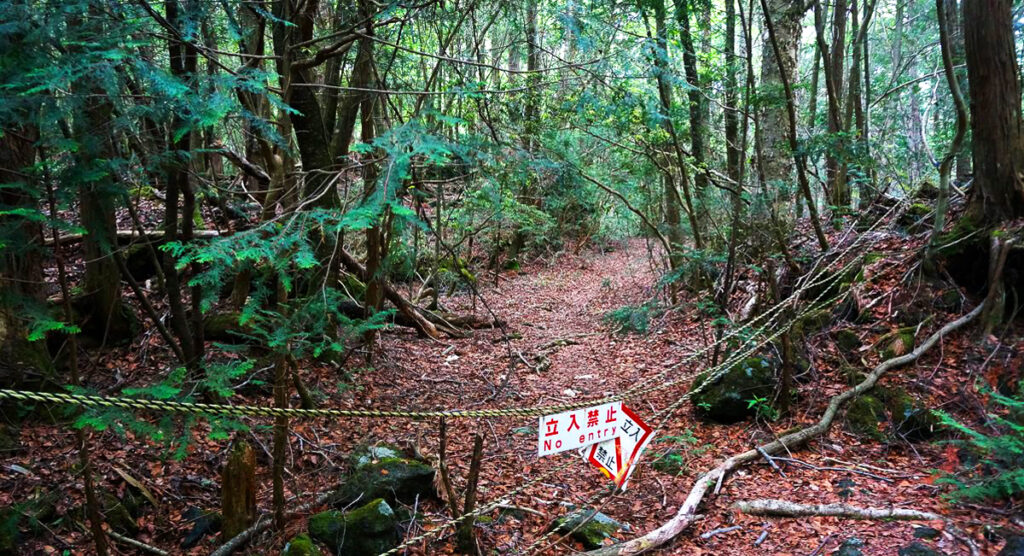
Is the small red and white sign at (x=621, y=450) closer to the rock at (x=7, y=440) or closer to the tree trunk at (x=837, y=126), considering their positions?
the rock at (x=7, y=440)

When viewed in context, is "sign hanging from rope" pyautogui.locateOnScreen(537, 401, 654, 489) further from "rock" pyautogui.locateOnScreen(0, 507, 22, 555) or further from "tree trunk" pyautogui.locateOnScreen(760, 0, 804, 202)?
"tree trunk" pyautogui.locateOnScreen(760, 0, 804, 202)

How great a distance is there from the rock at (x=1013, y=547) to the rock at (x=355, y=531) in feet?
11.8

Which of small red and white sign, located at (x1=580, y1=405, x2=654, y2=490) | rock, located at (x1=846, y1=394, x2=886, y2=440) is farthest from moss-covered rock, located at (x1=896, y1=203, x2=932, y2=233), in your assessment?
small red and white sign, located at (x1=580, y1=405, x2=654, y2=490)

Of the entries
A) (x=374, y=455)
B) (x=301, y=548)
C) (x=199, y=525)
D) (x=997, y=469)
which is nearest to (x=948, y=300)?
(x=997, y=469)

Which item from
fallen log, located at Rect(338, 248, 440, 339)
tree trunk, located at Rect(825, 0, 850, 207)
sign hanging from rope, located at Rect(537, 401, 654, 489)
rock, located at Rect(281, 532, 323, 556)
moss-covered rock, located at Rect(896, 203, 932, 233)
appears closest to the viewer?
sign hanging from rope, located at Rect(537, 401, 654, 489)

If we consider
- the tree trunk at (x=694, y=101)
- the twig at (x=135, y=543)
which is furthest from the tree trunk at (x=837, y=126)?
the twig at (x=135, y=543)

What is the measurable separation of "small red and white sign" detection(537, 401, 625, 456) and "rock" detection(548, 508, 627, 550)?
96 centimetres

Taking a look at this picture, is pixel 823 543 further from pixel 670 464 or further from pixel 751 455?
pixel 670 464

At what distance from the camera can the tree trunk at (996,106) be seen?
17.6 feet

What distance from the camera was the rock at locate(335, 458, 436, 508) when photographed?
439cm

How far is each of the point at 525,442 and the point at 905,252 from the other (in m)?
4.97

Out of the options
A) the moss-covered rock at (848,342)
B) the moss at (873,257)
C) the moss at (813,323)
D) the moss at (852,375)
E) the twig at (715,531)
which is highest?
Result: the moss at (873,257)

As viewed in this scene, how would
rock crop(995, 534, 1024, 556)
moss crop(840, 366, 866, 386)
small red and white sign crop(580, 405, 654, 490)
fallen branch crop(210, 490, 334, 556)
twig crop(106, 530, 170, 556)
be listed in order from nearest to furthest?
1. rock crop(995, 534, 1024, 556)
2. small red and white sign crop(580, 405, 654, 490)
3. fallen branch crop(210, 490, 334, 556)
4. twig crop(106, 530, 170, 556)
5. moss crop(840, 366, 866, 386)

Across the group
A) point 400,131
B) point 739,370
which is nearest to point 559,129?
point 739,370
